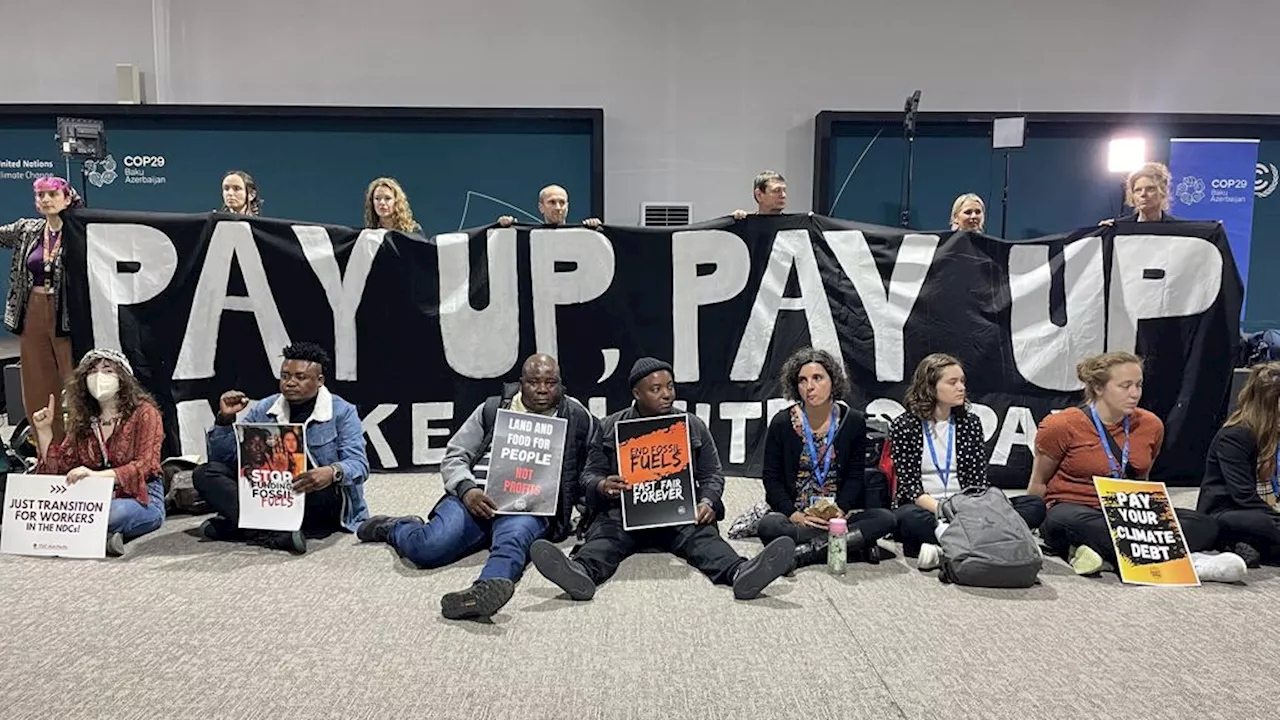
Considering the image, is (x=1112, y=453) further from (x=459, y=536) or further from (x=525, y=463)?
(x=459, y=536)

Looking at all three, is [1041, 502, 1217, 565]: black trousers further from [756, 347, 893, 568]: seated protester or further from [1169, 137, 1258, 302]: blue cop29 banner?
[1169, 137, 1258, 302]: blue cop29 banner

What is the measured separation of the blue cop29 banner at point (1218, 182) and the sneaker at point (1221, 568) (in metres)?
5.19

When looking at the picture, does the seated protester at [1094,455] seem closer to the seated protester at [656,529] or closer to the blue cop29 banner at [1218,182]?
the seated protester at [656,529]

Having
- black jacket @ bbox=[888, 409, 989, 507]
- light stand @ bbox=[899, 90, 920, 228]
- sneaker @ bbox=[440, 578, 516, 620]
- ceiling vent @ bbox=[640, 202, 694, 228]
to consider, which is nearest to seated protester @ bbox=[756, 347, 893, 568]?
black jacket @ bbox=[888, 409, 989, 507]

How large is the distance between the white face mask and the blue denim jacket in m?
0.46

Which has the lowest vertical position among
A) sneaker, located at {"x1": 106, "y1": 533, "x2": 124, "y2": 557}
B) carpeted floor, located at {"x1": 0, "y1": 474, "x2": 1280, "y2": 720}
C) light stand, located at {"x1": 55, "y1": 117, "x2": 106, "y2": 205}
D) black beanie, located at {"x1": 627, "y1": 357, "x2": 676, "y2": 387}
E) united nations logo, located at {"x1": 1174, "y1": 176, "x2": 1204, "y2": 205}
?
carpeted floor, located at {"x1": 0, "y1": 474, "x2": 1280, "y2": 720}

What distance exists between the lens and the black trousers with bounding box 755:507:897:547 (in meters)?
3.65

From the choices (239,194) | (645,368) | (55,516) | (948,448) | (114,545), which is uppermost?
(239,194)

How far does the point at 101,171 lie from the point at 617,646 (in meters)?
7.35

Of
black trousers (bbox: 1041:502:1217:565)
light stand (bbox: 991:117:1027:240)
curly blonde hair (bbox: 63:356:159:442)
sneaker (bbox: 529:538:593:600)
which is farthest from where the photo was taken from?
light stand (bbox: 991:117:1027:240)

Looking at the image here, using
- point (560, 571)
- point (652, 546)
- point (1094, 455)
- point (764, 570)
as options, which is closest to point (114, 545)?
point (560, 571)

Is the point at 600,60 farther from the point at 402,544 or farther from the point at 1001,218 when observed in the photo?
the point at 402,544

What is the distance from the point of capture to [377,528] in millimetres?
3852

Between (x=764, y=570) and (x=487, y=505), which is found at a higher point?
(x=487, y=505)
